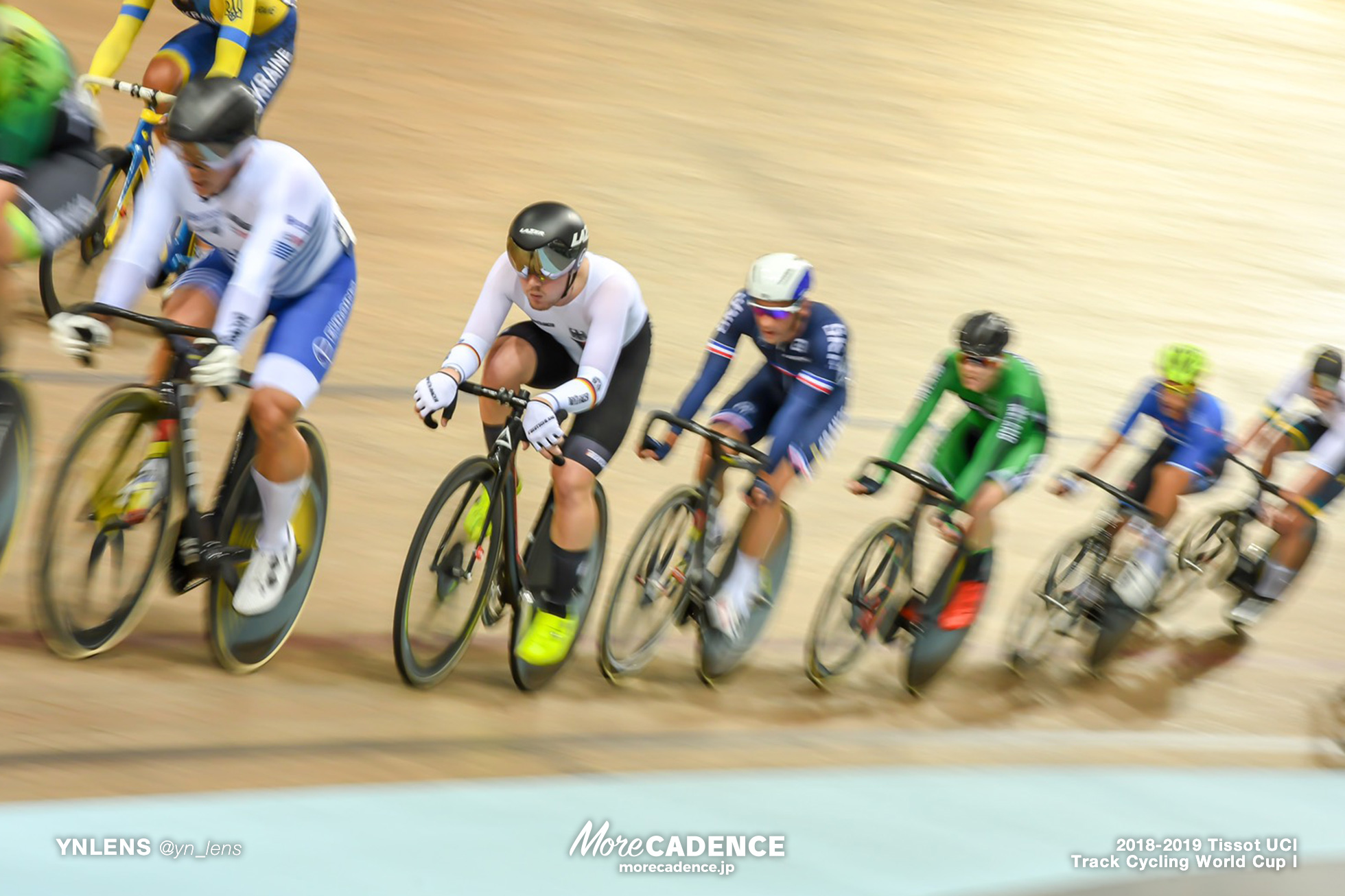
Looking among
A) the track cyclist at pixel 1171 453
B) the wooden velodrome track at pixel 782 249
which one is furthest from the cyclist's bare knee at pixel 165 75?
the track cyclist at pixel 1171 453

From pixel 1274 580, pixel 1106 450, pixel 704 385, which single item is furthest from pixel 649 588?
pixel 1274 580

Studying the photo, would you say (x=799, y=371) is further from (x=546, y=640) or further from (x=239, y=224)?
(x=239, y=224)

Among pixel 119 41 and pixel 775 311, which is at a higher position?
pixel 775 311

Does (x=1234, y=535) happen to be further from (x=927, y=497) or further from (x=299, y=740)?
(x=299, y=740)

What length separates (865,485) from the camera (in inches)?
171

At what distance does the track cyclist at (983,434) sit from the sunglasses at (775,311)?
69 centimetres

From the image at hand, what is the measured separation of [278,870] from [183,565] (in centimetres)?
84

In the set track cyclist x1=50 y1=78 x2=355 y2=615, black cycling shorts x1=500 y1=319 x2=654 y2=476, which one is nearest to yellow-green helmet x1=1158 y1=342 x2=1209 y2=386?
black cycling shorts x1=500 y1=319 x2=654 y2=476

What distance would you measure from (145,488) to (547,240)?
1084 millimetres

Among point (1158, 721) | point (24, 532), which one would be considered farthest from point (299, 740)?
point (1158, 721)

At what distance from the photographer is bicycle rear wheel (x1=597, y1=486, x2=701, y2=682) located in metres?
3.89

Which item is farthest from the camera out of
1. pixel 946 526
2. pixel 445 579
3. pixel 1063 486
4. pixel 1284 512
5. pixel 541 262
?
pixel 1284 512

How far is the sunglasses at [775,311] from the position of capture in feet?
12.7

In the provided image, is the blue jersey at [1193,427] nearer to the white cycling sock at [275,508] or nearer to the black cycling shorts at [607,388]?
the black cycling shorts at [607,388]
